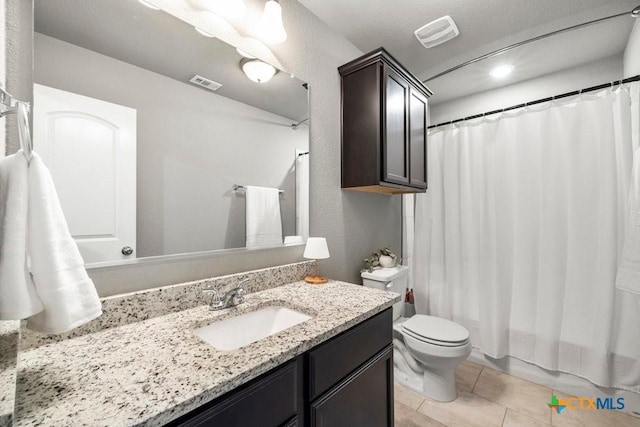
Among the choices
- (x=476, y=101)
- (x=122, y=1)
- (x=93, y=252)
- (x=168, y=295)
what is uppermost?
(x=476, y=101)

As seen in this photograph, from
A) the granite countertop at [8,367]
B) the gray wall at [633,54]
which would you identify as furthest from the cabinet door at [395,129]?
A: the granite countertop at [8,367]

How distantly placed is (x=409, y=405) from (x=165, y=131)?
7.00ft

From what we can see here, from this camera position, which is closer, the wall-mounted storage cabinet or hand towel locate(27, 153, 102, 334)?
hand towel locate(27, 153, 102, 334)

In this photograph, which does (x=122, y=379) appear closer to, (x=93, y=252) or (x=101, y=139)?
(x=93, y=252)

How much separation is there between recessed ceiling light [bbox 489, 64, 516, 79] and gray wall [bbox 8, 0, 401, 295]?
125 centimetres

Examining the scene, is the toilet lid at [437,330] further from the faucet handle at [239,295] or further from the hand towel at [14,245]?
the hand towel at [14,245]

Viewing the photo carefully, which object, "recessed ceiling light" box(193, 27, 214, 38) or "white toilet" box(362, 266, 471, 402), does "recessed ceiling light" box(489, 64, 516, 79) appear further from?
"recessed ceiling light" box(193, 27, 214, 38)

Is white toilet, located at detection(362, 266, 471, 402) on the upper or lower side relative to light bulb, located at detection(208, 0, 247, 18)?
lower

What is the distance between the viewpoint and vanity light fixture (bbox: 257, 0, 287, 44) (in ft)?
4.27

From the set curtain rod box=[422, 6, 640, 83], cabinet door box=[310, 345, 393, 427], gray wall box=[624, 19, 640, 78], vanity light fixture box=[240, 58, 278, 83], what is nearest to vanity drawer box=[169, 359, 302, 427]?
cabinet door box=[310, 345, 393, 427]

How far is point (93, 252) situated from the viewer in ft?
2.93

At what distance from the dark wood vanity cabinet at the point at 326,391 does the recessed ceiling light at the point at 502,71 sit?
232cm

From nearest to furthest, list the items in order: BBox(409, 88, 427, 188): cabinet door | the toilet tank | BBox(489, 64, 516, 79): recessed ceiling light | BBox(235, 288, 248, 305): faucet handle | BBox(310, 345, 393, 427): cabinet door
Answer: BBox(310, 345, 393, 427): cabinet door → BBox(235, 288, 248, 305): faucet handle → the toilet tank → BBox(409, 88, 427, 188): cabinet door → BBox(489, 64, 516, 79): recessed ceiling light

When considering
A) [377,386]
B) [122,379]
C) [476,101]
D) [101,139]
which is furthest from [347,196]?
[476,101]
